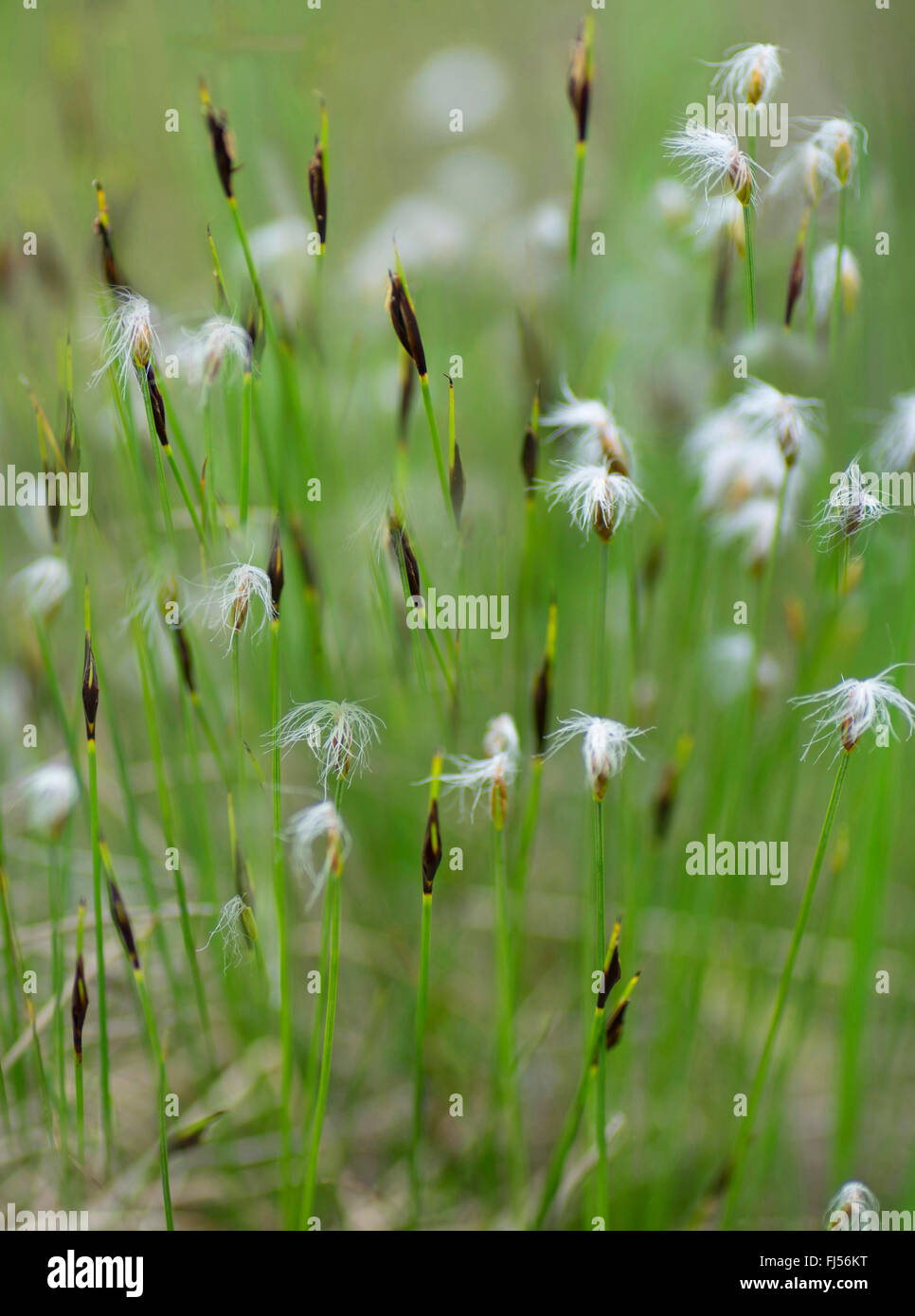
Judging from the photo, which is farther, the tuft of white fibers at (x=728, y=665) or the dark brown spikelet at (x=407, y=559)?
the tuft of white fibers at (x=728, y=665)

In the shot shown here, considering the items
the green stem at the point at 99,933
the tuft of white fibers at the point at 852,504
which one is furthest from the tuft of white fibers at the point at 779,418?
the green stem at the point at 99,933

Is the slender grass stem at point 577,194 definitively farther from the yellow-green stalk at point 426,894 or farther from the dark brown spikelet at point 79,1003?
the dark brown spikelet at point 79,1003

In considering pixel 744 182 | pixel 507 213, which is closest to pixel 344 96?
pixel 507 213

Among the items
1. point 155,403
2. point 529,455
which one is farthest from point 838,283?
point 155,403

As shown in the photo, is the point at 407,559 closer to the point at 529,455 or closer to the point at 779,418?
the point at 529,455

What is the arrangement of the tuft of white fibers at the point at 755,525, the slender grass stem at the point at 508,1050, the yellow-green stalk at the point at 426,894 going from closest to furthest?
1. the yellow-green stalk at the point at 426,894
2. the slender grass stem at the point at 508,1050
3. the tuft of white fibers at the point at 755,525

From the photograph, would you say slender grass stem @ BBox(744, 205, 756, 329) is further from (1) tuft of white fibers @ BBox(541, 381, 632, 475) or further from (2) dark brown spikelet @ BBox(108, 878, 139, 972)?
(2) dark brown spikelet @ BBox(108, 878, 139, 972)

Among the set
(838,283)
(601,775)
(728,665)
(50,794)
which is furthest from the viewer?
(728,665)
